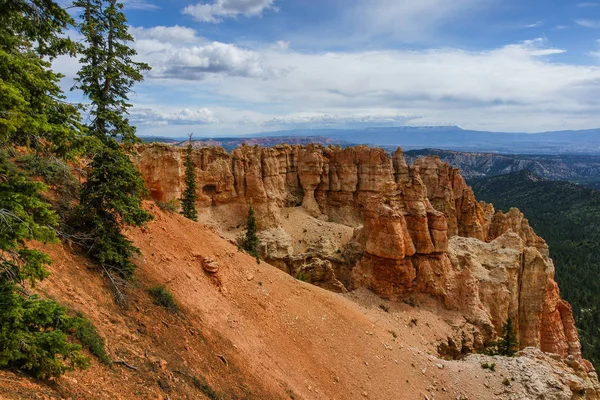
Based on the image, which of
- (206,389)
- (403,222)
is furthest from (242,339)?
(403,222)

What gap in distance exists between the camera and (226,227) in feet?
150

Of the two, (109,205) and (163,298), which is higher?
(109,205)

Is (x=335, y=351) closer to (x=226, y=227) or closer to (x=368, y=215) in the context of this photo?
(x=368, y=215)

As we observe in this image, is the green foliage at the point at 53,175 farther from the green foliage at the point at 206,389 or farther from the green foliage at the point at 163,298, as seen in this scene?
the green foliage at the point at 206,389

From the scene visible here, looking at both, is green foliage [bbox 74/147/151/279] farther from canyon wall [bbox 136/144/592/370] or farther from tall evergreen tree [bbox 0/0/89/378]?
canyon wall [bbox 136/144/592/370]

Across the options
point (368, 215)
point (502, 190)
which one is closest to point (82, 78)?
point (368, 215)

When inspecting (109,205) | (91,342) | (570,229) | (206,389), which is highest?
(109,205)

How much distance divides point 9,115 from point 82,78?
6.46 metres

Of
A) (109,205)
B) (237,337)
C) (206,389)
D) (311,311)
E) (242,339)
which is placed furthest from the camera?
(311,311)

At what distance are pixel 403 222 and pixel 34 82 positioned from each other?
28442 mm

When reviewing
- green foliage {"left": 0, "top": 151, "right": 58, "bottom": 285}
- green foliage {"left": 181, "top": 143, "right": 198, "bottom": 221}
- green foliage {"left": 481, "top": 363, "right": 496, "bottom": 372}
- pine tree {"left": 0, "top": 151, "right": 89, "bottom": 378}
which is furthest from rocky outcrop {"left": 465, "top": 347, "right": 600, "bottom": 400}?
green foliage {"left": 181, "top": 143, "right": 198, "bottom": 221}

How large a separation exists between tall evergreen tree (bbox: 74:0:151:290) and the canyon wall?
2246 centimetres

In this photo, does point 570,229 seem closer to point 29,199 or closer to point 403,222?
point 403,222

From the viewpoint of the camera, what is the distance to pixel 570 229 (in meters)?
121
